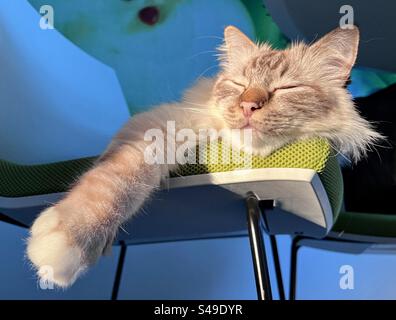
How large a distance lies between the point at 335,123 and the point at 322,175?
223mm

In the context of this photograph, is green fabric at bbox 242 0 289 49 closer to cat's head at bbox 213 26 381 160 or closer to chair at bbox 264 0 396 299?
chair at bbox 264 0 396 299

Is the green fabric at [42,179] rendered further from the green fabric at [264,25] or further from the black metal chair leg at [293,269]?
the green fabric at [264,25]

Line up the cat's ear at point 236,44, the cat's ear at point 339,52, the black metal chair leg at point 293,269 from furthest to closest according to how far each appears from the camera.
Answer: the black metal chair leg at point 293,269
the cat's ear at point 236,44
the cat's ear at point 339,52

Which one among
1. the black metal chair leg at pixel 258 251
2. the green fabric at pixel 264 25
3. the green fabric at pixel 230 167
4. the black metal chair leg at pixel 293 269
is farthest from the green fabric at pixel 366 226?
the green fabric at pixel 264 25

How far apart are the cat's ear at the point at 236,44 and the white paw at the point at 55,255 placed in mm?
741

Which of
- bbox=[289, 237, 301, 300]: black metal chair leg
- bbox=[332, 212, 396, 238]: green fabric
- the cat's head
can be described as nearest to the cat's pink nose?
the cat's head

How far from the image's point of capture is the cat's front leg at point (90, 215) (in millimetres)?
653

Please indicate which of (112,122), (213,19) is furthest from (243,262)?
(213,19)

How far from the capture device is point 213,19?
2.22 metres

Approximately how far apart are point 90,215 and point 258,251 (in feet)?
0.94

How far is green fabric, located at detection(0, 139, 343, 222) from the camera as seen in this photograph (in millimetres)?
774

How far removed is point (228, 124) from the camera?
3.17 ft

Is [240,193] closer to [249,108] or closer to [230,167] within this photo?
[230,167]

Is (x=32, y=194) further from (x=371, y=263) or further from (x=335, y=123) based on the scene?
(x=371, y=263)
